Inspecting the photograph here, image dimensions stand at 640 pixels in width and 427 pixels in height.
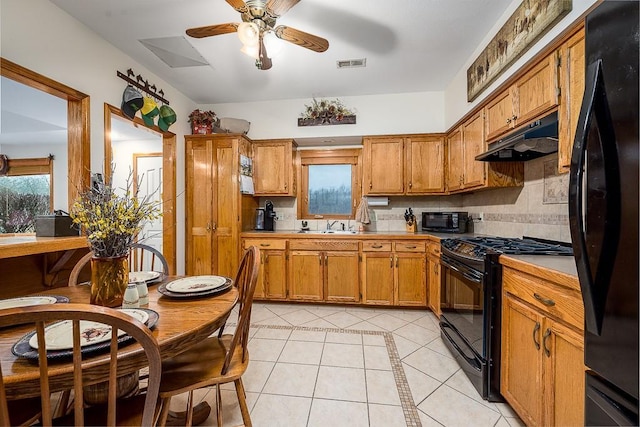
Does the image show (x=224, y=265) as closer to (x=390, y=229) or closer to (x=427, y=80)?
(x=390, y=229)

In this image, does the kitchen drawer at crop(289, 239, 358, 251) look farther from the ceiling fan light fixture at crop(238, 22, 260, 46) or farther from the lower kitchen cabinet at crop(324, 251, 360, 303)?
the ceiling fan light fixture at crop(238, 22, 260, 46)

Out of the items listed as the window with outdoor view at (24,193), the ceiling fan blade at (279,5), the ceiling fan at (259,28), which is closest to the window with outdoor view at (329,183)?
the ceiling fan at (259,28)

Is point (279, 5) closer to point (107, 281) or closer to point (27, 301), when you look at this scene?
point (107, 281)

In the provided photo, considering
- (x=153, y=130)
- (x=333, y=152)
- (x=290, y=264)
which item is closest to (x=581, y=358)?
(x=290, y=264)

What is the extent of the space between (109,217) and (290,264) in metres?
2.37

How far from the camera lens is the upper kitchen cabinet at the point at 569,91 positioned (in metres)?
1.40

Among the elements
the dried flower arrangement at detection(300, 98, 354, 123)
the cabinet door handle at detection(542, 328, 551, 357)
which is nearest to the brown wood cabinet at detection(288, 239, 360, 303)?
the dried flower arrangement at detection(300, 98, 354, 123)

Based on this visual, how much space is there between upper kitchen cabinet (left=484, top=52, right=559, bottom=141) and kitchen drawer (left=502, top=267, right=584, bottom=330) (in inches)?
41.7

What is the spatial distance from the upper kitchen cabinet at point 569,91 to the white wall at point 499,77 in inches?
4.9

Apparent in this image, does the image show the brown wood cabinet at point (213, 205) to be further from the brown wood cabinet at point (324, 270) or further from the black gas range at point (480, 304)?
the black gas range at point (480, 304)

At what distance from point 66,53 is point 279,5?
1815 millimetres

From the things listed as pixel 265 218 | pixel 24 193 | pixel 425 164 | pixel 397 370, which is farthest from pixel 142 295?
pixel 24 193

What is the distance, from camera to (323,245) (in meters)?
3.27

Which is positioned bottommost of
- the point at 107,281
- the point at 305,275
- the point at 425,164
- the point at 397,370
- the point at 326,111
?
the point at 397,370
